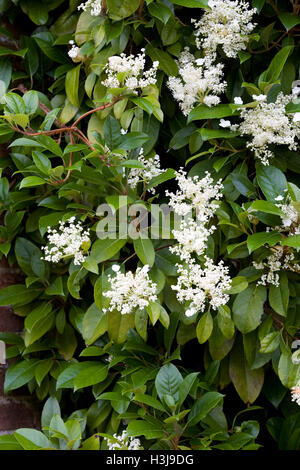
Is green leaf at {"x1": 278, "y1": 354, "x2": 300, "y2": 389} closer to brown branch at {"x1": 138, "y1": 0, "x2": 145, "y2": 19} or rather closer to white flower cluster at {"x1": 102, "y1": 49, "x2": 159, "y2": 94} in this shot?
white flower cluster at {"x1": 102, "y1": 49, "x2": 159, "y2": 94}

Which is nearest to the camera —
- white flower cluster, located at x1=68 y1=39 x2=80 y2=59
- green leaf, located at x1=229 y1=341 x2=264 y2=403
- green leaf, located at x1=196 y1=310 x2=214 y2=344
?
green leaf, located at x1=196 y1=310 x2=214 y2=344

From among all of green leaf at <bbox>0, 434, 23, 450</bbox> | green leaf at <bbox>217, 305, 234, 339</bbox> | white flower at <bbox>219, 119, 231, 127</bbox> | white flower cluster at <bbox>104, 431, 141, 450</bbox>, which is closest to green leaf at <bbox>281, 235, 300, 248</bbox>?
green leaf at <bbox>217, 305, 234, 339</bbox>

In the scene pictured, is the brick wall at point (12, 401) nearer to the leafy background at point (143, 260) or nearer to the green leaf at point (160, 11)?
the leafy background at point (143, 260)

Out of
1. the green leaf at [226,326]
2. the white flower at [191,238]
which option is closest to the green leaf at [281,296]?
the green leaf at [226,326]

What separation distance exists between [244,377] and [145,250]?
394 millimetres

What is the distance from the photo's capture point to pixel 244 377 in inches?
50.5

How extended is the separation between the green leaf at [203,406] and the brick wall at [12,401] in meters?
0.50

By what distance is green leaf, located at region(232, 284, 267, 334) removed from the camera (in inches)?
47.5

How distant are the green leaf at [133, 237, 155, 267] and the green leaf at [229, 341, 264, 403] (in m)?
0.33

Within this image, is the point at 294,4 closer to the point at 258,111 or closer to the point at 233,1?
the point at 233,1

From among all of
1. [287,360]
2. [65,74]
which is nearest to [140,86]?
[65,74]

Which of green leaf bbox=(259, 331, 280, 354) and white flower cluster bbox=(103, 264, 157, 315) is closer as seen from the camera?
white flower cluster bbox=(103, 264, 157, 315)

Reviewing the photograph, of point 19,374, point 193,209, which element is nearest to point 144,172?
point 193,209
